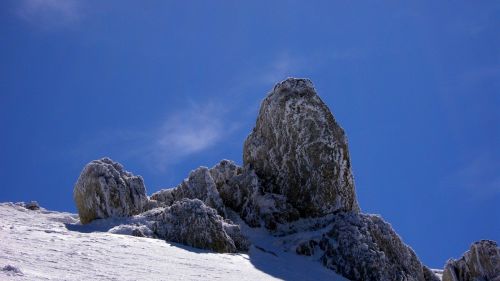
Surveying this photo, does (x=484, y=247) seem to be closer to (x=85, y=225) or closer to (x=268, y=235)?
(x=268, y=235)

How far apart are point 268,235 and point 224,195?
12.1 ft

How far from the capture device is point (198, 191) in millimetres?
29594

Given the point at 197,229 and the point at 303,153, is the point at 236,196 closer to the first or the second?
the point at 303,153

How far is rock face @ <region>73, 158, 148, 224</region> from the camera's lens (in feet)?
82.8

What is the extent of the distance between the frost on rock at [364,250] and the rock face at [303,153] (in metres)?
1.97

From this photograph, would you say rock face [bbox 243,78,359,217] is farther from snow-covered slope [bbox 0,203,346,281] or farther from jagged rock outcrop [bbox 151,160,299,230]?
snow-covered slope [bbox 0,203,346,281]

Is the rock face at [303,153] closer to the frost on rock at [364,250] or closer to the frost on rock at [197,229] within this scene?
the frost on rock at [364,250]

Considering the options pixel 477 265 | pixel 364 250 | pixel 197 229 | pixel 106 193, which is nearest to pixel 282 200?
pixel 364 250

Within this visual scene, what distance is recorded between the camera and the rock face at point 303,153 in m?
29.7

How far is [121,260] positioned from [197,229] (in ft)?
22.4

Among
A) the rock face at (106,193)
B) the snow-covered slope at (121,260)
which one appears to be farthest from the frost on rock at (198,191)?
the snow-covered slope at (121,260)

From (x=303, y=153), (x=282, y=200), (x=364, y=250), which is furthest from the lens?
(x=303, y=153)

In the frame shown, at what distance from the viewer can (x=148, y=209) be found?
88.8 ft

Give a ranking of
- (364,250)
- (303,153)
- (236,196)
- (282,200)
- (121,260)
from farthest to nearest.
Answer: (303,153) < (236,196) < (282,200) < (364,250) < (121,260)
